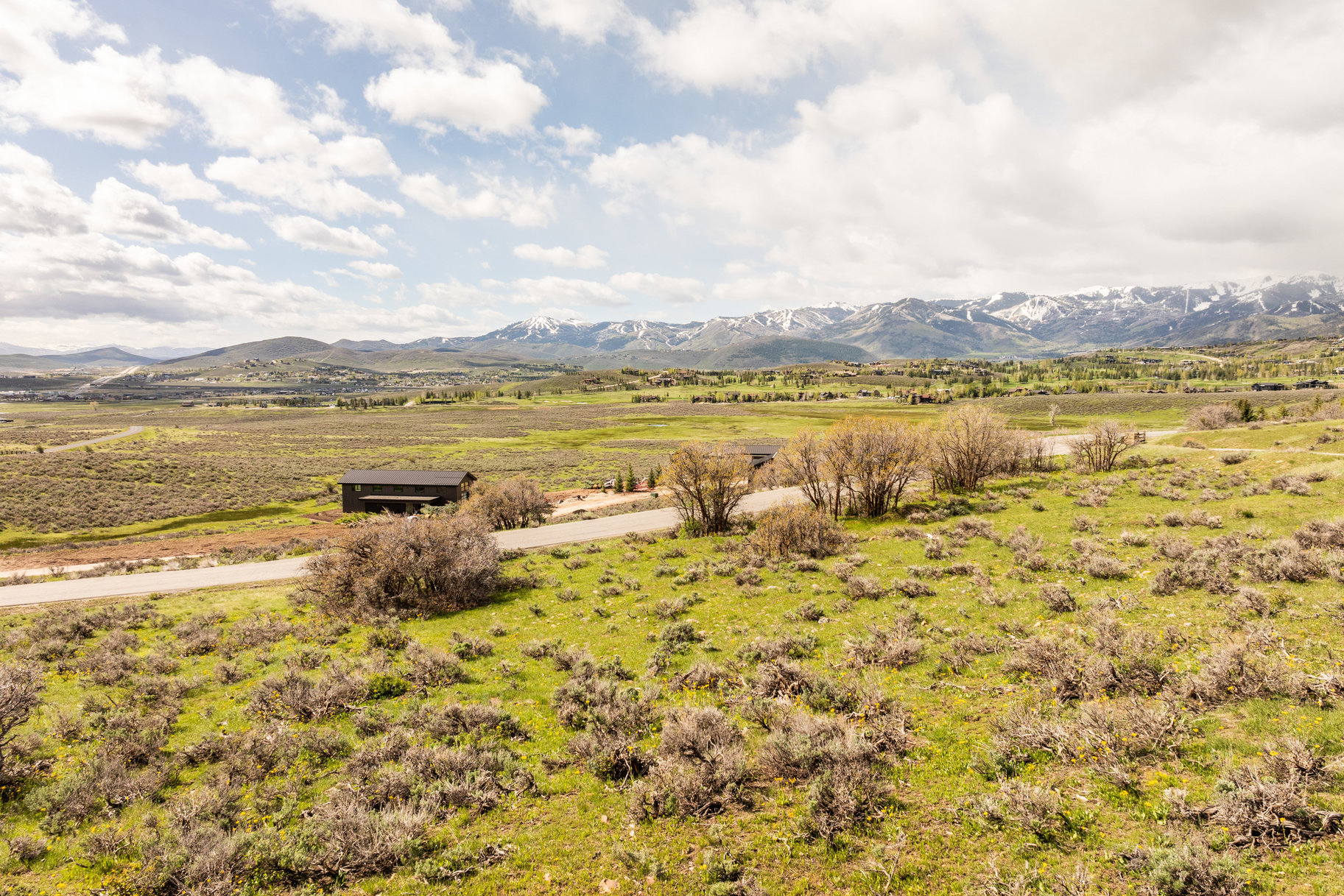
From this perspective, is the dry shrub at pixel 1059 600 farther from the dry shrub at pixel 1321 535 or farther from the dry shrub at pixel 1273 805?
the dry shrub at pixel 1321 535

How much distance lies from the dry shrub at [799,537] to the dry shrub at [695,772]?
55.2ft

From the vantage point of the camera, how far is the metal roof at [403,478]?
205 ft

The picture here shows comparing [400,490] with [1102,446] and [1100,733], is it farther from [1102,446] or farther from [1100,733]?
[1102,446]

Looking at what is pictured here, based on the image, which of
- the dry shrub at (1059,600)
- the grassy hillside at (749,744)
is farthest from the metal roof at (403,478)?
the dry shrub at (1059,600)

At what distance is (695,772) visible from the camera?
405 inches

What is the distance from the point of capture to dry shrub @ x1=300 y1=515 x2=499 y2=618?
78.0 ft

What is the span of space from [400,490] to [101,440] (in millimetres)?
120123

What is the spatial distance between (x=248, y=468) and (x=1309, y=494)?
128 metres

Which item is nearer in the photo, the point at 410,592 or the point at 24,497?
the point at 410,592

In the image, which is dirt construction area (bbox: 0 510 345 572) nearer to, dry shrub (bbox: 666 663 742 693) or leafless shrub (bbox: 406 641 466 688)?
leafless shrub (bbox: 406 641 466 688)

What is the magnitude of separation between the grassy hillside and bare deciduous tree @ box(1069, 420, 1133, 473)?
2562 centimetres

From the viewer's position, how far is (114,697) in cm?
1540

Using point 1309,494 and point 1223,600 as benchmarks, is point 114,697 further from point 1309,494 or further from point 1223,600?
point 1309,494

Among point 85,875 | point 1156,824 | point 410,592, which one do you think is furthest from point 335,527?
point 1156,824
